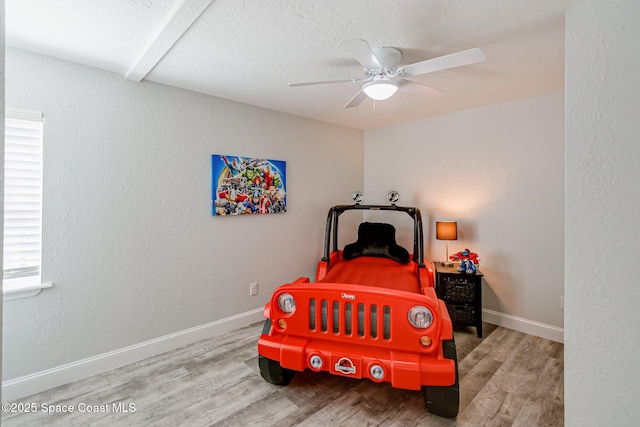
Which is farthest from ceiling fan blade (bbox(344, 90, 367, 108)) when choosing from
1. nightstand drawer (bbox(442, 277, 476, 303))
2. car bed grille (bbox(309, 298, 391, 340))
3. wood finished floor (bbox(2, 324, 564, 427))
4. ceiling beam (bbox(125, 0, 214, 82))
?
wood finished floor (bbox(2, 324, 564, 427))

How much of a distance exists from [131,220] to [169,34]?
4.84 ft

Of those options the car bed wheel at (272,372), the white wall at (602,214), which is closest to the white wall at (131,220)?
the car bed wheel at (272,372)

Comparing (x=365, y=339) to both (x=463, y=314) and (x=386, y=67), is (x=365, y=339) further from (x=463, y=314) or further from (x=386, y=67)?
(x=386, y=67)

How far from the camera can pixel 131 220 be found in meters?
2.51

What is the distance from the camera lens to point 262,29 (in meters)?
1.82

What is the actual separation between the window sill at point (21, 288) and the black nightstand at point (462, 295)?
10.9 ft

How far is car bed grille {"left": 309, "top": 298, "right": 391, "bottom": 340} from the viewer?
197 centimetres

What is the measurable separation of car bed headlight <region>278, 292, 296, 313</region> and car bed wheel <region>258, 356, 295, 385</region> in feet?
1.28

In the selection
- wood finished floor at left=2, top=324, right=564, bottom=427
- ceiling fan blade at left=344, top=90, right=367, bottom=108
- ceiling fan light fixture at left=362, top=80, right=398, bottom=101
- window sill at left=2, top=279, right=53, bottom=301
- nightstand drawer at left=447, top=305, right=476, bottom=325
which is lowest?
wood finished floor at left=2, top=324, right=564, bottom=427

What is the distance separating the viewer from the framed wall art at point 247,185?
2.99 meters

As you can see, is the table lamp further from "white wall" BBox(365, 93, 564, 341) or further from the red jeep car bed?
the red jeep car bed

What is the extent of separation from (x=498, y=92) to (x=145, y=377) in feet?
12.8

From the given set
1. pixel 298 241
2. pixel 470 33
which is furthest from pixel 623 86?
pixel 298 241

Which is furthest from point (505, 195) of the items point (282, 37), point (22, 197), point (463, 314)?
point (22, 197)
